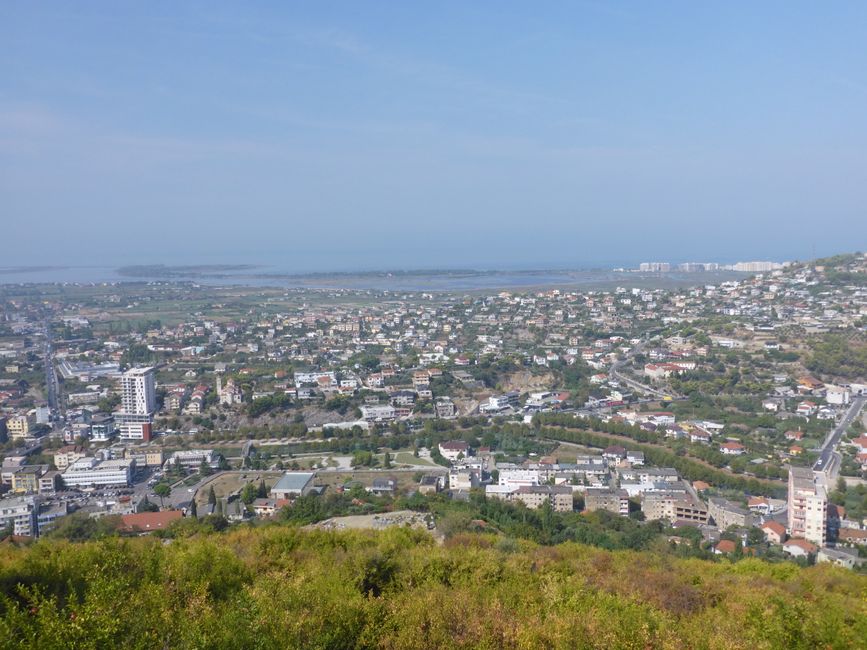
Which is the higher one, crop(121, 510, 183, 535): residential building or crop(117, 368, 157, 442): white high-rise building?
crop(117, 368, 157, 442): white high-rise building

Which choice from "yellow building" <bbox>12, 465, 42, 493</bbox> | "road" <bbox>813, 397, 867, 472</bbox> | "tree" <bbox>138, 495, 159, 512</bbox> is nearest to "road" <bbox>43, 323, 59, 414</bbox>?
"yellow building" <bbox>12, 465, 42, 493</bbox>

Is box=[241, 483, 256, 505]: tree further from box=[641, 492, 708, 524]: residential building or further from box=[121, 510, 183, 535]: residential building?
box=[641, 492, 708, 524]: residential building

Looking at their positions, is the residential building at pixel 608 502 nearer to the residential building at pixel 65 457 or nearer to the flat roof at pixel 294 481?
the flat roof at pixel 294 481

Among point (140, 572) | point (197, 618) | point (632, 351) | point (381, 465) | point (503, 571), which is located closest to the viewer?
point (197, 618)

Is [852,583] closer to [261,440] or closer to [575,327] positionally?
[261,440]

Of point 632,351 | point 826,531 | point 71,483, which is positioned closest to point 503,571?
point 826,531

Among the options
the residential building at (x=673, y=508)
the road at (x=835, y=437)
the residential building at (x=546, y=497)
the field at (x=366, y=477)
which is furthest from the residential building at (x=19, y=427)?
the road at (x=835, y=437)

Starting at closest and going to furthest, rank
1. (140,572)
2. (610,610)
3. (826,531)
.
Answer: (610,610) → (140,572) → (826,531)
